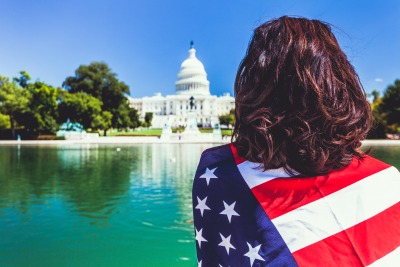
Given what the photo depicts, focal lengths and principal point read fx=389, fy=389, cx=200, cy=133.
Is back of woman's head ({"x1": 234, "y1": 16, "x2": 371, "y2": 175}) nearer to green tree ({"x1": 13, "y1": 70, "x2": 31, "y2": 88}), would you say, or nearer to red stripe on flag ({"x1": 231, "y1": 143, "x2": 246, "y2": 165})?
red stripe on flag ({"x1": 231, "y1": 143, "x2": 246, "y2": 165})

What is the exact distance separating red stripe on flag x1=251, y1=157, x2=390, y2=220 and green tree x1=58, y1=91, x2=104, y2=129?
4315 cm

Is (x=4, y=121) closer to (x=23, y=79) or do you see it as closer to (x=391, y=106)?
(x=23, y=79)

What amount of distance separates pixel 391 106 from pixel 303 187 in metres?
48.2

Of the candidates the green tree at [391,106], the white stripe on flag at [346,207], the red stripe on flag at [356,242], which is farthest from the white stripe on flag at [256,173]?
the green tree at [391,106]

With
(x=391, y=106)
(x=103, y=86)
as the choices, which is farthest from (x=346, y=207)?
(x=103, y=86)

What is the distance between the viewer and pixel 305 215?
45.6 inches

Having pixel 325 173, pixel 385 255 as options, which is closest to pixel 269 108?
pixel 325 173

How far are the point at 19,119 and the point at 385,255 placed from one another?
45040 mm

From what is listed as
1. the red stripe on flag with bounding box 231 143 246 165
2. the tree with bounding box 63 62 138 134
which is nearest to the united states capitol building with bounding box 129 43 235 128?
the tree with bounding box 63 62 138 134

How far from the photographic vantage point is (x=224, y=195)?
1.28 meters

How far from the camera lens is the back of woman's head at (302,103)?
46.8 inches

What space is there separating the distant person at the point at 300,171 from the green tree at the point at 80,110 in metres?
43.1

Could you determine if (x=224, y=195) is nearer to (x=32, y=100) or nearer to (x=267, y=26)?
(x=267, y=26)

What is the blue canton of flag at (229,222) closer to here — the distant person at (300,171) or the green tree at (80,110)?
the distant person at (300,171)
